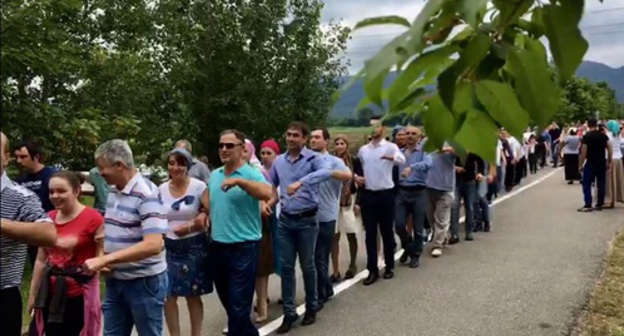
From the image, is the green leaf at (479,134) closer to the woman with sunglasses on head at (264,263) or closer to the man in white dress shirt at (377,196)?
the woman with sunglasses on head at (264,263)

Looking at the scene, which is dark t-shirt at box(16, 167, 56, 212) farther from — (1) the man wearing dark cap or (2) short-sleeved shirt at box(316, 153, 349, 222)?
(1) the man wearing dark cap

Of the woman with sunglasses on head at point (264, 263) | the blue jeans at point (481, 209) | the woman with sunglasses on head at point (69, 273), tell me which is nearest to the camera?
the woman with sunglasses on head at point (69, 273)

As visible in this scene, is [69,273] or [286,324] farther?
[286,324]

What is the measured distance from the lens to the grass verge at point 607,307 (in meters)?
5.70

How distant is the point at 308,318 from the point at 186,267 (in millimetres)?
1481

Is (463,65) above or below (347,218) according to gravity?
above

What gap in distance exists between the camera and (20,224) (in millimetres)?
3047

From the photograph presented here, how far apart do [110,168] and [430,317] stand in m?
3.54

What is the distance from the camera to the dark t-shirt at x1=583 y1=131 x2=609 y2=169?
12.7 m

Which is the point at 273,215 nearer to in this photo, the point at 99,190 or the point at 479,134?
the point at 99,190

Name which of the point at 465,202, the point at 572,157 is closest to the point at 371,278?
the point at 465,202

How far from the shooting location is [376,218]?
7.72 m

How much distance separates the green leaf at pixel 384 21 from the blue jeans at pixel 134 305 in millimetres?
3512

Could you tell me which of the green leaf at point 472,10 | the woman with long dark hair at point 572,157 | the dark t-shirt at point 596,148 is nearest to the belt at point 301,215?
the green leaf at point 472,10
